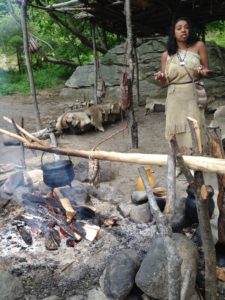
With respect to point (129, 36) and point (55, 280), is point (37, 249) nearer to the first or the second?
point (55, 280)

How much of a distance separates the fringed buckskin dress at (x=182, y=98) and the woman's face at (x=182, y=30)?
6.0 inches

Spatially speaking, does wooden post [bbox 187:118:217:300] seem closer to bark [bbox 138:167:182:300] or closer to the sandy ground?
bark [bbox 138:167:182:300]

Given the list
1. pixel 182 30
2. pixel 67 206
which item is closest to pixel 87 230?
pixel 67 206

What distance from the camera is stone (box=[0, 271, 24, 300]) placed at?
8.38ft

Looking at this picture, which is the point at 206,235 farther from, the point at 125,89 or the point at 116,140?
the point at 116,140

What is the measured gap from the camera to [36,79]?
607 inches

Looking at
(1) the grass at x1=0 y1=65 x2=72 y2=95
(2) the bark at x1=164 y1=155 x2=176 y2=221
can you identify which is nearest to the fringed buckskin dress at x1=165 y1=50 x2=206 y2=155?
(2) the bark at x1=164 y1=155 x2=176 y2=221

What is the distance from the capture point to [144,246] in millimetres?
3131

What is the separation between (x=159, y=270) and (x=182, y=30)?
2.48 m

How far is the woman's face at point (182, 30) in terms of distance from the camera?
3.56 m

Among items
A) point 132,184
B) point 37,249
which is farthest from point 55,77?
point 37,249

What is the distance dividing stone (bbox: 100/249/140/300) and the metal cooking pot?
4.20ft

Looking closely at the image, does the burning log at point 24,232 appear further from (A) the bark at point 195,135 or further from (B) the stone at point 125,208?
(A) the bark at point 195,135

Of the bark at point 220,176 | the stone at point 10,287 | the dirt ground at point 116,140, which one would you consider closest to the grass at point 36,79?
the dirt ground at point 116,140
